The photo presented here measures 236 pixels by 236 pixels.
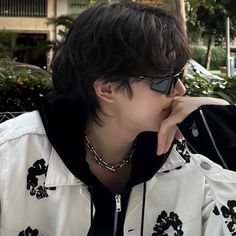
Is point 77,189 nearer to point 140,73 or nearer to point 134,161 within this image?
point 134,161

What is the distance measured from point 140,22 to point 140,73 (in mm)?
153

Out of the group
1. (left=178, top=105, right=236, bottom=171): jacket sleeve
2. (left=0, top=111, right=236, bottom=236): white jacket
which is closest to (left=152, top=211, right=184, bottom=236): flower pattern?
(left=0, top=111, right=236, bottom=236): white jacket

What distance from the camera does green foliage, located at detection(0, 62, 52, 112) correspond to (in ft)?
18.1

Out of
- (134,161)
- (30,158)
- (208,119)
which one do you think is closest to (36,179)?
(30,158)

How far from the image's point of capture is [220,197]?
159cm

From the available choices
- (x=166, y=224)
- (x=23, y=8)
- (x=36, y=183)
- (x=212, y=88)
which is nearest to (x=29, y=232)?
(x=36, y=183)

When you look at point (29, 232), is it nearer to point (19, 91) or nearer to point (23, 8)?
point (19, 91)

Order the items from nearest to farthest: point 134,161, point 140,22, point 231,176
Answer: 1. point 140,22
2. point 231,176
3. point 134,161

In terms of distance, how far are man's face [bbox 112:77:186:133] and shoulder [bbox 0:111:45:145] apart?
0.26 meters

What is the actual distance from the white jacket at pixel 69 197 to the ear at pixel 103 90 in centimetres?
23

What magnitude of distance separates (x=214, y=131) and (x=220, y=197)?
21 cm

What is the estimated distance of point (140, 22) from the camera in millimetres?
1478

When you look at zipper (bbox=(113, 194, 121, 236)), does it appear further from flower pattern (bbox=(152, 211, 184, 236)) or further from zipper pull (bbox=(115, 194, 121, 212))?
flower pattern (bbox=(152, 211, 184, 236))

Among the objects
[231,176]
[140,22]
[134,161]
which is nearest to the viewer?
[140,22]
